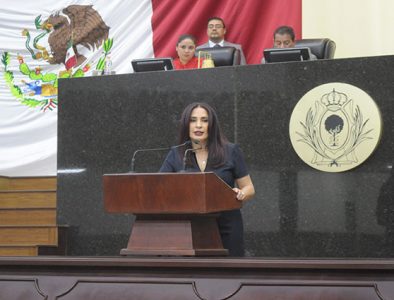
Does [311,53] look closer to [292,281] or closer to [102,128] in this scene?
[102,128]

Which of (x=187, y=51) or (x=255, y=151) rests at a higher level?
(x=187, y=51)

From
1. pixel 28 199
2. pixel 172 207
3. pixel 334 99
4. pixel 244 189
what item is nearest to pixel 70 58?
pixel 28 199

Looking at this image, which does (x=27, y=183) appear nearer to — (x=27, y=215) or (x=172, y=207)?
(x=27, y=215)

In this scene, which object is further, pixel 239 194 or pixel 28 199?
pixel 28 199

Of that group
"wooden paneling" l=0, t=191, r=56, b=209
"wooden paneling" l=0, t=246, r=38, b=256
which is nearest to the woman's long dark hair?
"wooden paneling" l=0, t=246, r=38, b=256

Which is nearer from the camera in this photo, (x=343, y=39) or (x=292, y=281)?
(x=292, y=281)

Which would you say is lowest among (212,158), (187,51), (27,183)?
(27,183)

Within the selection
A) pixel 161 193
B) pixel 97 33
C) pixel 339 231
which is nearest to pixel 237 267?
pixel 161 193

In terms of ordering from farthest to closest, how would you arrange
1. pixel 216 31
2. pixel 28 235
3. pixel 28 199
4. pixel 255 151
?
pixel 216 31
pixel 28 199
pixel 28 235
pixel 255 151

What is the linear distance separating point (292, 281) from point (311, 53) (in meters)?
3.35

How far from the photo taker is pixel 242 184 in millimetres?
4246

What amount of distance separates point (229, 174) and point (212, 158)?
0.12 meters

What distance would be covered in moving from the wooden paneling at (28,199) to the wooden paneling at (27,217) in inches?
7.1

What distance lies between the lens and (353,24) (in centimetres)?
775
